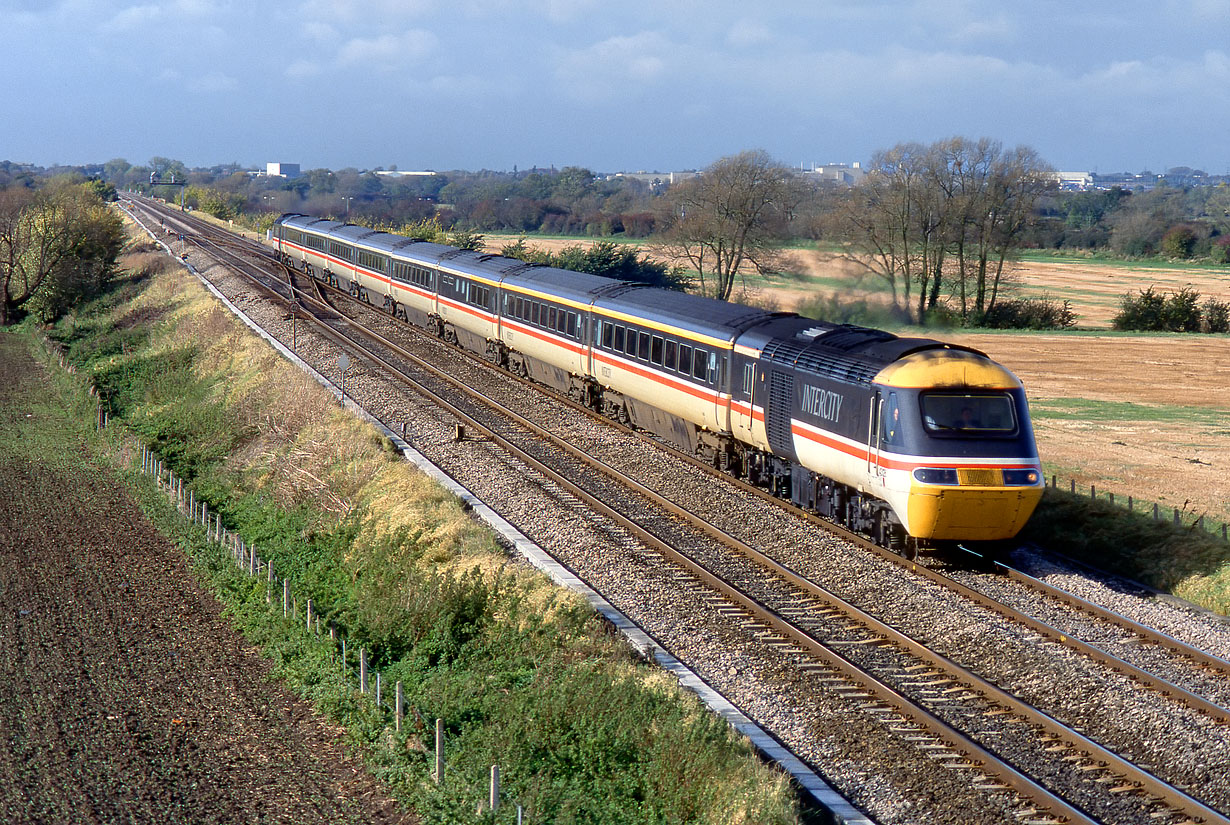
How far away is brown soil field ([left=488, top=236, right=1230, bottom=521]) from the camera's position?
23172mm

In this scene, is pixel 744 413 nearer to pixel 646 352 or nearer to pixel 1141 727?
pixel 646 352

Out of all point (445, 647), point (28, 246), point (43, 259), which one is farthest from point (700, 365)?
point (28, 246)

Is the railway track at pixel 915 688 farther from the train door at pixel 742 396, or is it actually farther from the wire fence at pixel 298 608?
the wire fence at pixel 298 608

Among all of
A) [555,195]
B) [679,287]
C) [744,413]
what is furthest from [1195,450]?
[555,195]

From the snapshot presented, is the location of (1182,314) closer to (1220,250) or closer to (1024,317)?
(1024,317)

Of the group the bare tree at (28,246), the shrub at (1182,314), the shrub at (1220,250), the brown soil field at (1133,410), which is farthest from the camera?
the shrub at (1220,250)

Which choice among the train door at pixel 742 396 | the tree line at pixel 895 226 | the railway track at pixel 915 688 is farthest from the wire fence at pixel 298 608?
the tree line at pixel 895 226

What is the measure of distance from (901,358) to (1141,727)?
20.1 feet

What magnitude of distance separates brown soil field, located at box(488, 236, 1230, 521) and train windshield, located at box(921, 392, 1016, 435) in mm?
5955

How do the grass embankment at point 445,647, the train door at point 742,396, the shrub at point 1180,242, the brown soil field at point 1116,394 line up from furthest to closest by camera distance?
the shrub at point 1180,242 → the brown soil field at point 1116,394 → the train door at point 742,396 → the grass embankment at point 445,647

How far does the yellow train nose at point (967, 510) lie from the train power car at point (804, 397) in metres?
0.02

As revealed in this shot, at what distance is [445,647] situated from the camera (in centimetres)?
1508

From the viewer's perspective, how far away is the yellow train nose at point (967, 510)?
50.0 ft

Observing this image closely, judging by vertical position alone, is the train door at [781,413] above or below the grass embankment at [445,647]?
above
